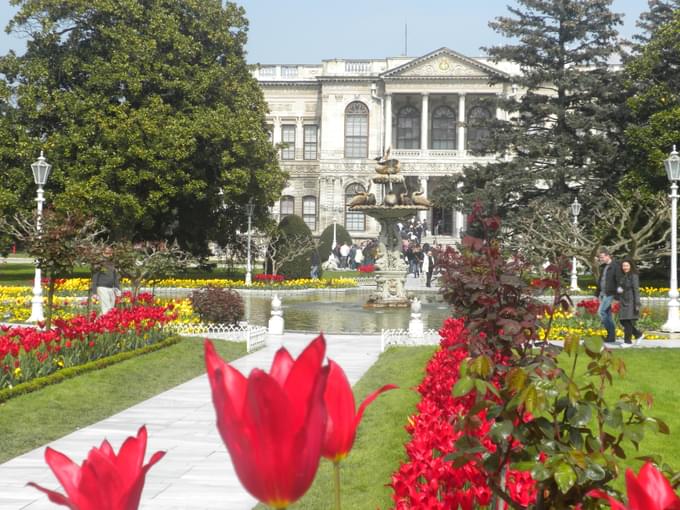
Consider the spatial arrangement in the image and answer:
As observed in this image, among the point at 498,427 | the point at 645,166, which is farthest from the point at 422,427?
the point at 645,166

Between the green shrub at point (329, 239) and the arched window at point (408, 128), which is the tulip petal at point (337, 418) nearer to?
the green shrub at point (329, 239)

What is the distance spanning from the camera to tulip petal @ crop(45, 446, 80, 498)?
125 centimetres

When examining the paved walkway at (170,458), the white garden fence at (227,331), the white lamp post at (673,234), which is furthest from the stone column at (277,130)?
the paved walkway at (170,458)

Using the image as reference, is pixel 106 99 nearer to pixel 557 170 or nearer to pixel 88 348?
pixel 557 170

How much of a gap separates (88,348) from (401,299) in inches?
530


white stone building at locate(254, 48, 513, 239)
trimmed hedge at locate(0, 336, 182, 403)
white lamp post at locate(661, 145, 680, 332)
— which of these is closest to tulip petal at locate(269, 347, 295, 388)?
trimmed hedge at locate(0, 336, 182, 403)

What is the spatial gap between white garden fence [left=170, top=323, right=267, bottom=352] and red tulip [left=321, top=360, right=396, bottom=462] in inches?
503

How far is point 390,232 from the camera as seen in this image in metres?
24.3

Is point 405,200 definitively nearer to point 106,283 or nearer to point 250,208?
point 250,208

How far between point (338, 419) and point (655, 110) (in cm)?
3159

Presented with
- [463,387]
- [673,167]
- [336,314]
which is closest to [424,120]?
[336,314]

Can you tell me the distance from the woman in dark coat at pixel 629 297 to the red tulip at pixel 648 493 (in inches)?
522

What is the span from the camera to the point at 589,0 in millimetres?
32500

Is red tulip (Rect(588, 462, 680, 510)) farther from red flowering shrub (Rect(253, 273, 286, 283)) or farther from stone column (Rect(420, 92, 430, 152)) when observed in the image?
stone column (Rect(420, 92, 430, 152))
